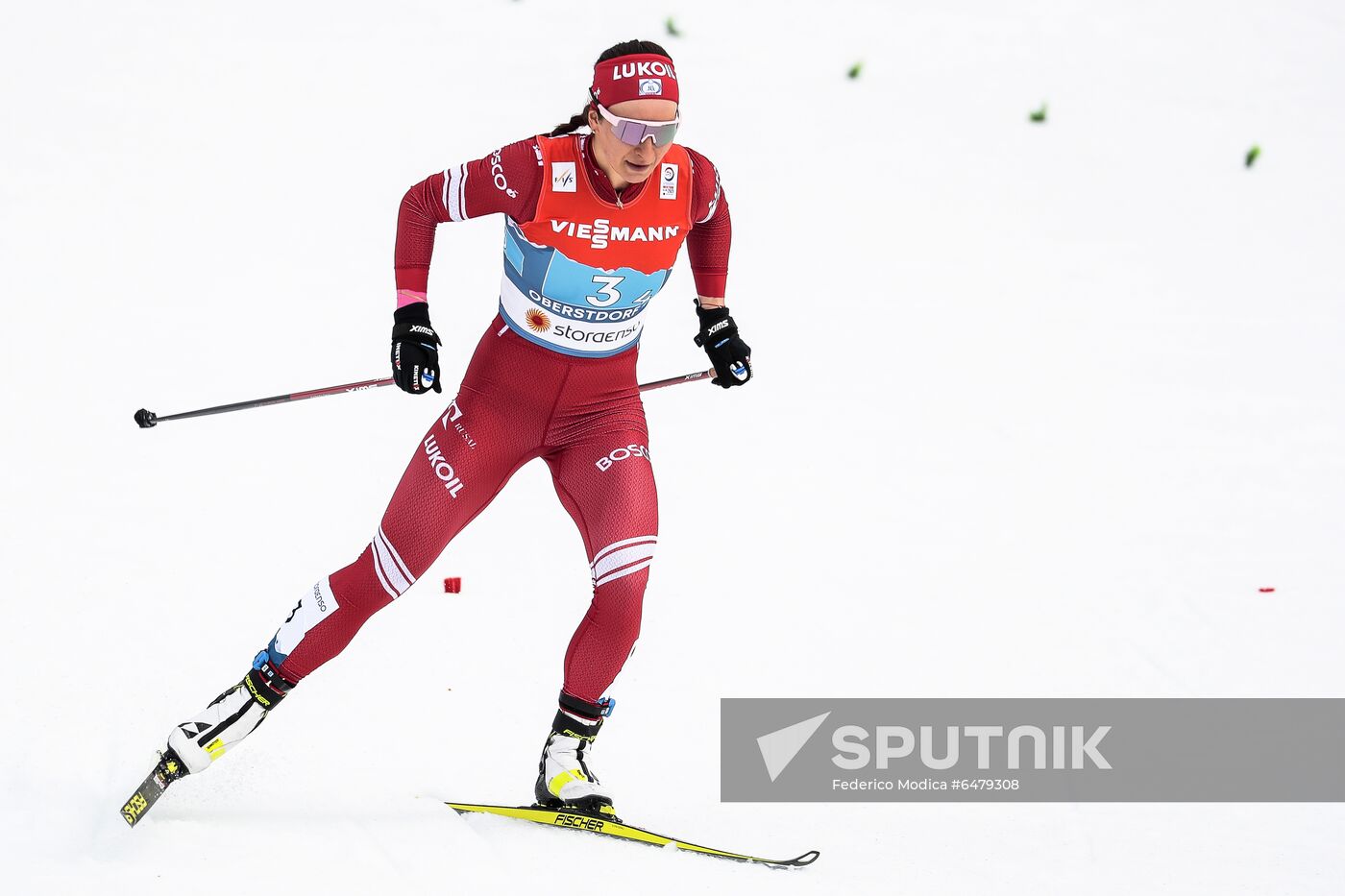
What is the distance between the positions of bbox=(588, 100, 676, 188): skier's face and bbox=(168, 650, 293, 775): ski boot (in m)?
1.68

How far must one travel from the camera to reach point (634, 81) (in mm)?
3486

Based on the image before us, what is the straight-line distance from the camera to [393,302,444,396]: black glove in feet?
11.8

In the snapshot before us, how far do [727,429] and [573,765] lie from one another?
116 inches

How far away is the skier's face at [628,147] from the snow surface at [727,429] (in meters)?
1.90

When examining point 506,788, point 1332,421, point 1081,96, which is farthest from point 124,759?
point 1081,96

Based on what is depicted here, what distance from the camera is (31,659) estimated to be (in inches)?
174

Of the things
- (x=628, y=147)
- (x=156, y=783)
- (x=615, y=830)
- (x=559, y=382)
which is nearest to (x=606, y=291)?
(x=559, y=382)

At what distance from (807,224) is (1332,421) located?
3223 mm

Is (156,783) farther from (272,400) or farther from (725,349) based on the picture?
(725,349)

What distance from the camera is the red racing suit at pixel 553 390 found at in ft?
11.9

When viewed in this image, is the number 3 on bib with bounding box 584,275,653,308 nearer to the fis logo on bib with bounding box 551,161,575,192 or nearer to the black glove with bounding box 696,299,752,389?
the fis logo on bib with bounding box 551,161,575,192

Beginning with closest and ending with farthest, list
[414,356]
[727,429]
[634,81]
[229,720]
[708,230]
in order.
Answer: [634,81]
[414,356]
[229,720]
[708,230]
[727,429]

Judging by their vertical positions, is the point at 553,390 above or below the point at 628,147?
below

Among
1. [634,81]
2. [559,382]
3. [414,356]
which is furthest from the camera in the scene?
[559,382]
